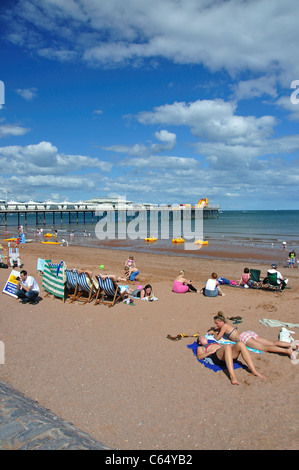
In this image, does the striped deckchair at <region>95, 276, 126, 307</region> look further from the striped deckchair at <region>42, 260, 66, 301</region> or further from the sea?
the sea

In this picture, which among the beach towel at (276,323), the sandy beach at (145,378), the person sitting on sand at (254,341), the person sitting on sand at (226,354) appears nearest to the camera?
the sandy beach at (145,378)

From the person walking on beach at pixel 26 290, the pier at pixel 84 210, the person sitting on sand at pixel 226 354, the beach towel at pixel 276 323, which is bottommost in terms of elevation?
the beach towel at pixel 276 323

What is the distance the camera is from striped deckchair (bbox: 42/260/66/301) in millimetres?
8008

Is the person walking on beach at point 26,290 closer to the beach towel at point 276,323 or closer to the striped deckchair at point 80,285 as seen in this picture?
the striped deckchair at point 80,285

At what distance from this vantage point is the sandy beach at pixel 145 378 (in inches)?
130

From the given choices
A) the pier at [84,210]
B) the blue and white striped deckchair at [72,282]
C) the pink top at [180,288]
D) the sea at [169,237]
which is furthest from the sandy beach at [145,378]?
the pier at [84,210]

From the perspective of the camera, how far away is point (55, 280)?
8188mm

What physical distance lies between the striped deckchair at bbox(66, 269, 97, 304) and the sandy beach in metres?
0.40

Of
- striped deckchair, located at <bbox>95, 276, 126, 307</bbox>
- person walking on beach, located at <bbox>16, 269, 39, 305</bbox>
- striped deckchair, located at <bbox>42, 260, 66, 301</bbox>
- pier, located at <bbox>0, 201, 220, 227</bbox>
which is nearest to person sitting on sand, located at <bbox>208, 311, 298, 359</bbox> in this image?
striped deckchair, located at <bbox>95, 276, 126, 307</bbox>

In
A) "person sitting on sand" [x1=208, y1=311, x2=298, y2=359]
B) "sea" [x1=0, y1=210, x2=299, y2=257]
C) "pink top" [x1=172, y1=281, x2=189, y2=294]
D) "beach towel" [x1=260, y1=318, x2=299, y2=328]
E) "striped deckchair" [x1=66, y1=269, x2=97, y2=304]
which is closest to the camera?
"person sitting on sand" [x1=208, y1=311, x2=298, y2=359]

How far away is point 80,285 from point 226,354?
4.52 metres

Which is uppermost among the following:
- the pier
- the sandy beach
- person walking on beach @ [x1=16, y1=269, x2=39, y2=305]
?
the pier

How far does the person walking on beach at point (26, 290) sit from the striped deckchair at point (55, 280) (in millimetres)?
541
